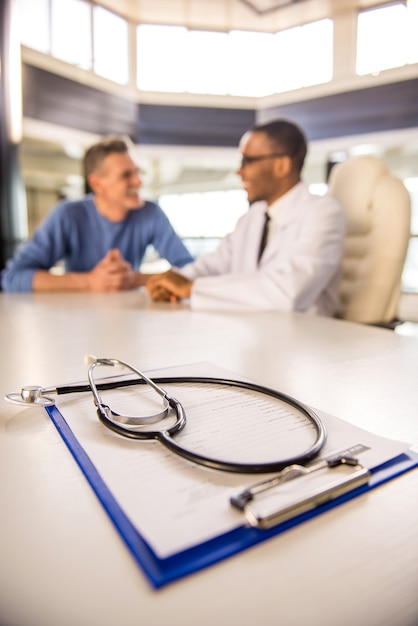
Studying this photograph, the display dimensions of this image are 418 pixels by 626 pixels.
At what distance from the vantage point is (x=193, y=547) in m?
0.21

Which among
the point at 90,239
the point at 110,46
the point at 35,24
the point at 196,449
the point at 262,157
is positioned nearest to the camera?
the point at 196,449

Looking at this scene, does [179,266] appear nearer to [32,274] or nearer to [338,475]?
[32,274]

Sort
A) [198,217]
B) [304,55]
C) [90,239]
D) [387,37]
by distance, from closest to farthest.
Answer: [90,239] < [387,37] < [304,55] < [198,217]

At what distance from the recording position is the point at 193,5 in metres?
4.29

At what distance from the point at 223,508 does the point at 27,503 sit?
0.39ft

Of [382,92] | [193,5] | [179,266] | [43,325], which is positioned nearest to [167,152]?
[193,5]

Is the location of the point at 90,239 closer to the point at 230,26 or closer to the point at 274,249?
the point at 274,249

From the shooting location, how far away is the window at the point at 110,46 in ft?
13.6

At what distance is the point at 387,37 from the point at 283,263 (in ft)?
13.5

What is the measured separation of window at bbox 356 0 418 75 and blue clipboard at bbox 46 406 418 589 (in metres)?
4.56

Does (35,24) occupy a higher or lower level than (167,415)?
higher

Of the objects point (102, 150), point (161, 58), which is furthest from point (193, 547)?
point (161, 58)

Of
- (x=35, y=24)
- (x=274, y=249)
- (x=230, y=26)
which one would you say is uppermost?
(x=230, y=26)

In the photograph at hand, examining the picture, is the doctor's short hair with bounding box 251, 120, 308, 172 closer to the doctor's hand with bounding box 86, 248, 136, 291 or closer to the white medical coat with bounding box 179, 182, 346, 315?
the white medical coat with bounding box 179, 182, 346, 315
